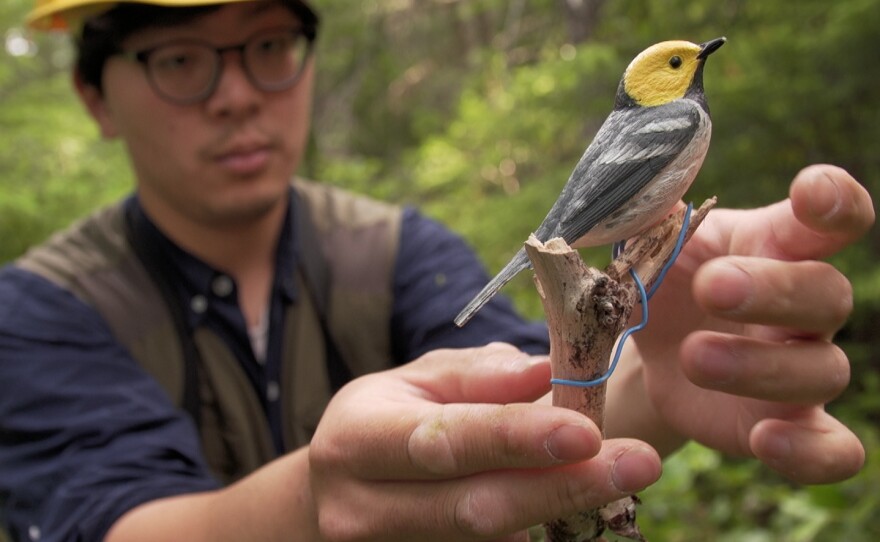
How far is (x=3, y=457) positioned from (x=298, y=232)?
1.20 meters

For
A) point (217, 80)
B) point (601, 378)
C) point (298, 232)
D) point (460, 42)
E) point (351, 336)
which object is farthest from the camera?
point (460, 42)

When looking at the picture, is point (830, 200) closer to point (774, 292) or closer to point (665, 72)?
point (774, 292)

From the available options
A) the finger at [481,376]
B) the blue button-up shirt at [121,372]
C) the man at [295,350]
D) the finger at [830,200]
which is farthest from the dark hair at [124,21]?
the finger at [830,200]

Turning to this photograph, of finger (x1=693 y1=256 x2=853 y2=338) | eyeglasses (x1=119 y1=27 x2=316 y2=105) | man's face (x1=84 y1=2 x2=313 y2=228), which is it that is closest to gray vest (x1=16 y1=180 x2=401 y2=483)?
man's face (x1=84 y1=2 x2=313 y2=228)

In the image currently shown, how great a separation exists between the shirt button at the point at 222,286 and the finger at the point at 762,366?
5.73ft

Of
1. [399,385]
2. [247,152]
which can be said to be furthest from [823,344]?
[247,152]

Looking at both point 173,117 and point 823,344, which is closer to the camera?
point 823,344

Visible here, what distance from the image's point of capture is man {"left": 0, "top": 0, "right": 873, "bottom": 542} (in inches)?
48.1

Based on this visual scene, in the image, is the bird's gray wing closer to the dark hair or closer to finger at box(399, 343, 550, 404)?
finger at box(399, 343, 550, 404)

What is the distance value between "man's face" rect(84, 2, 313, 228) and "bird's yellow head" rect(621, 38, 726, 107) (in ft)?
5.00

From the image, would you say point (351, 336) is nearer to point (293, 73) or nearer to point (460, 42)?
point (293, 73)

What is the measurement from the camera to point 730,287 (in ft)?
4.15

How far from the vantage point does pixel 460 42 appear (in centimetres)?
1141

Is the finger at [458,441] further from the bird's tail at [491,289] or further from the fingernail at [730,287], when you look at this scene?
the fingernail at [730,287]
